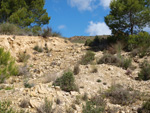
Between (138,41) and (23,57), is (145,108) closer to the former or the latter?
(138,41)

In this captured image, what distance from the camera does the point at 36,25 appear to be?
18.0 metres

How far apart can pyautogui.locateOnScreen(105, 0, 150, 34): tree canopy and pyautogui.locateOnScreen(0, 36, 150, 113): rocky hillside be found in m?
4.27

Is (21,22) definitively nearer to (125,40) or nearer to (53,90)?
(125,40)

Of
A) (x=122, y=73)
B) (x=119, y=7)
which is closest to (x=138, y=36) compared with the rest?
(x=119, y=7)

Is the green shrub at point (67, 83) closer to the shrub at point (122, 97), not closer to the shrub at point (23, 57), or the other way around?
the shrub at point (122, 97)

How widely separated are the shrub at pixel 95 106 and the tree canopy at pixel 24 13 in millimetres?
12935

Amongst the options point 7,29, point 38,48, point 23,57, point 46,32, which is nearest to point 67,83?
point 23,57

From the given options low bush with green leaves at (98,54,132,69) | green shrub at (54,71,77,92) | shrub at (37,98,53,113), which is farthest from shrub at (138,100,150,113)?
low bush with green leaves at (98,54,132,69)

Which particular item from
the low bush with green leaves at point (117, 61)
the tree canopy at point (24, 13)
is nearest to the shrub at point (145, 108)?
the low bush with green leaves at point (117, 61)

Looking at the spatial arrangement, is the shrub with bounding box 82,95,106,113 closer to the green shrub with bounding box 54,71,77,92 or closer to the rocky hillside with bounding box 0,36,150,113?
the rocky hillside with bounding box 0,36,150,113

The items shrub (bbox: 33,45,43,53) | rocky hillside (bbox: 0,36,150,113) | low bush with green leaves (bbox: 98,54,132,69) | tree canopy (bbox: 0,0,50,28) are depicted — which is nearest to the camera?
rocky hillside (bbox: 0,36,150,113)

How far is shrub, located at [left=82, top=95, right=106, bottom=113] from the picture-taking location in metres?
4.54

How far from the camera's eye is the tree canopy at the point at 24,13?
52.4 ft

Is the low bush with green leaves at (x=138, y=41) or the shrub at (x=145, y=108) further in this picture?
the low bush with green leaves at (x=138, y=41)
